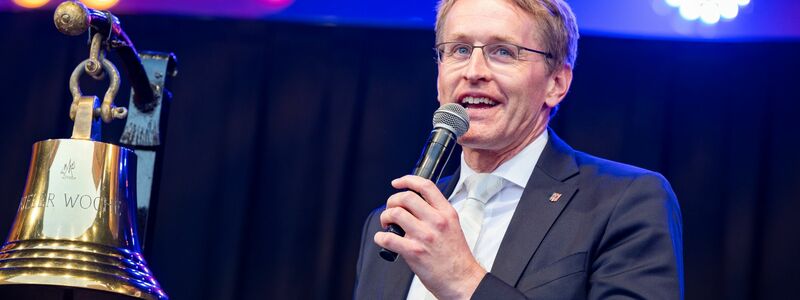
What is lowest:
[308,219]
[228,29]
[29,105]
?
[308,219]

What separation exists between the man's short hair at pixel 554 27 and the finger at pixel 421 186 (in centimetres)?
74

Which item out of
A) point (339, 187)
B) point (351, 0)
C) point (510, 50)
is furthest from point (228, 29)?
point (510, 50)

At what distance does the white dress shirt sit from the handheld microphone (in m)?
0.40

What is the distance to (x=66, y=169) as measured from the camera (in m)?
1.41

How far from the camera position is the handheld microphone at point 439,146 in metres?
1.40

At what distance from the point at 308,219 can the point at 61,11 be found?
2.05 metres

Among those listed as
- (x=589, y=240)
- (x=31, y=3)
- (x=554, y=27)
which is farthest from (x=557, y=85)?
(x=31, y=3)

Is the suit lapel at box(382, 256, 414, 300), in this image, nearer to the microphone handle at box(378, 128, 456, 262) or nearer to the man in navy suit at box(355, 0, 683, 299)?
the man in navy suit at box(355, 0, 683, 299)

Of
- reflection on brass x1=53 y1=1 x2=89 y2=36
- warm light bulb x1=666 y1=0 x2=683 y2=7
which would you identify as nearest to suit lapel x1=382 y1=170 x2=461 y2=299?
reflection on brass x1=53 y1=1 x2=89 y2=36

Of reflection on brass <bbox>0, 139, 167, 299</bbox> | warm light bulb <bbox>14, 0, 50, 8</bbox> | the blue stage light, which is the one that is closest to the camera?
reflection on brass <bbox>0, 139, 167, 299</bbox>

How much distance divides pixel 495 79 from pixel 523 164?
0.22 meters

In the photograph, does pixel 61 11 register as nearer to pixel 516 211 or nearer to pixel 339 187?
pixel 516 211

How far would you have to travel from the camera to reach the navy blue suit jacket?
1.65 meters

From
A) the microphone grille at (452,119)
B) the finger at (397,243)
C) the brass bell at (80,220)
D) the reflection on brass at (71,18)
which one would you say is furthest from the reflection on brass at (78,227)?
the microphone grille at (452,119)
